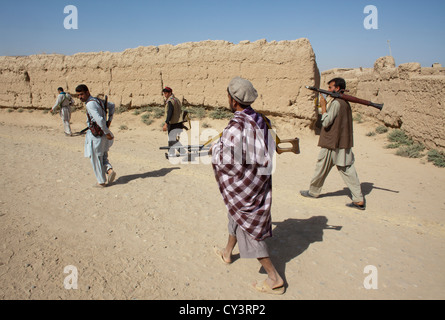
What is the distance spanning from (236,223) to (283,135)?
6.29 m

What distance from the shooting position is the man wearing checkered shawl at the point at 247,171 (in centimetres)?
217

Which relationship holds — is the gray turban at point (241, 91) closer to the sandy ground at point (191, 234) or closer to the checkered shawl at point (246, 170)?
the checkered shawl at point (246, 170)

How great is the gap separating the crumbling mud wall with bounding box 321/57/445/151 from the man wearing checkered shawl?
6094 mm

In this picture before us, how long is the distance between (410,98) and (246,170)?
7641 millimetres

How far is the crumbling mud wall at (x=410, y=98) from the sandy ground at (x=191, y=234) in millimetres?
1538

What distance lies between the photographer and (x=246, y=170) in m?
2.22

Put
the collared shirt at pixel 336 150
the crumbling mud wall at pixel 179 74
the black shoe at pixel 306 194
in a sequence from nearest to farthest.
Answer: the collared shirt at pixel 336 150 → the black shoe at pixel 306 194 → the crumbling mud wall at pixel 179 74

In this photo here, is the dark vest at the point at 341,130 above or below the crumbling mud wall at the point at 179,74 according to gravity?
below

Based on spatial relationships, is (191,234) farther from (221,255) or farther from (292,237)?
(292,237)

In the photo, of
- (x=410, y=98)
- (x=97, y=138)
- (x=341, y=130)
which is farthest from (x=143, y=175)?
(x=410, y=98)

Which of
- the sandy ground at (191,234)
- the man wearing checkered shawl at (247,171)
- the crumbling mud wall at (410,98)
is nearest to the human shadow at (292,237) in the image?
the sandy ground at (191,234)

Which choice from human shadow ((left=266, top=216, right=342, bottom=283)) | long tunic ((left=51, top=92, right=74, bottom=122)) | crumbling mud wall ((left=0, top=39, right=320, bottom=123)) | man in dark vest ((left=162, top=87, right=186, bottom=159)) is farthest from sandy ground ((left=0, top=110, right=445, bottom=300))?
long tunic ((left=51, top=92, right=74, bottom=122))

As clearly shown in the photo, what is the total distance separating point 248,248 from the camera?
7.70 feet

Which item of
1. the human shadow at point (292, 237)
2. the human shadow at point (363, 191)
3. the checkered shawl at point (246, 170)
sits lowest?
the human shadow at point (292, 237)
